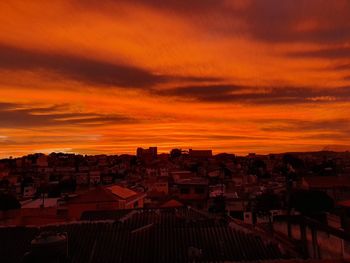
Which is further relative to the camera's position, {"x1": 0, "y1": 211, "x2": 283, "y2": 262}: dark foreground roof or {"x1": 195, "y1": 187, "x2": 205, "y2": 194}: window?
{"x1": 195, "y1": 187, "x2": 205, "y2": 194}: window

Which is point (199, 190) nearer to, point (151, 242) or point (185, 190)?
point (185, 190)

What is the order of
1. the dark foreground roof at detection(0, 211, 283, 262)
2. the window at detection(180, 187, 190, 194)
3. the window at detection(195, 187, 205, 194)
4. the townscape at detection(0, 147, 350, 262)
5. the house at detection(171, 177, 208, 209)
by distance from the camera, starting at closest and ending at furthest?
the dark foreground roof at detection(0, 211, 283, 262), the townscape at detection(0, 147, 350, 262), the house at detection(171, 177, 208, 209), the window at detection(195, 187, 205, 194), the window at detection(180, 187, 190, 194)

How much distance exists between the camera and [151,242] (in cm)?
1342

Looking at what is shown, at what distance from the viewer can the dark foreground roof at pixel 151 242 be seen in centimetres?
1261

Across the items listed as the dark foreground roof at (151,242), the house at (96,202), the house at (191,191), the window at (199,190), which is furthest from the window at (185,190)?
the dark foreground roof at (151,242)

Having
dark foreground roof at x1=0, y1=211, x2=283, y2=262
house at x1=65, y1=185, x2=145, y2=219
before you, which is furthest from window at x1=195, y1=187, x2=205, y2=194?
dark foreground roof at x1=0, y1=211, x2=283, y2=262

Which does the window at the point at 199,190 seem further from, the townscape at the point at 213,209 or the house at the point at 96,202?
the house at the point at 96,202

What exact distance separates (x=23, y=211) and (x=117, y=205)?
23.1 feet

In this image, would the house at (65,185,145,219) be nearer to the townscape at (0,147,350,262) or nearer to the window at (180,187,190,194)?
the townscape at (0,147,350,262)

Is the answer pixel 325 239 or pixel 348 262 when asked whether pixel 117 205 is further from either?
pixel 348 262

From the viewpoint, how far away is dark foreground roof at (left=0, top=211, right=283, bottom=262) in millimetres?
12609

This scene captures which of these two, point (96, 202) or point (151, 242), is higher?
point (96, 202)

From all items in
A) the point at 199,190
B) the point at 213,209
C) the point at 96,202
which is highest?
the point at 199,190

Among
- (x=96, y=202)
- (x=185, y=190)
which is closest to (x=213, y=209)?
(x=96, y=202)
